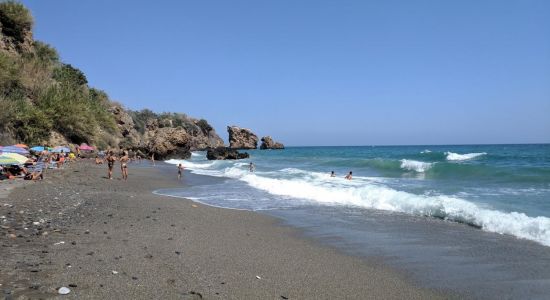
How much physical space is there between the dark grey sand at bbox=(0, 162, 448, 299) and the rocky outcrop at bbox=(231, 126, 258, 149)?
12089 centimetres

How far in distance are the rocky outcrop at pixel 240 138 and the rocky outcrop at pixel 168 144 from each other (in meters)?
67.2

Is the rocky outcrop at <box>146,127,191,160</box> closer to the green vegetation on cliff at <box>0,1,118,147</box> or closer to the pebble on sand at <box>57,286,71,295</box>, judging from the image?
the green vegetation on cliff at <box>0,1,118,147</box>

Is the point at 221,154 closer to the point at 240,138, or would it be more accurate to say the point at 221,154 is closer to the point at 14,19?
the point at 14,19

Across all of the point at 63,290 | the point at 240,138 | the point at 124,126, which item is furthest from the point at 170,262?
the point at 240,138

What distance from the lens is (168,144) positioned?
59906mm

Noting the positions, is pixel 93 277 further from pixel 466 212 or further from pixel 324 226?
pixel 466 212

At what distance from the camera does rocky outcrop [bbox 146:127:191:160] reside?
191ft

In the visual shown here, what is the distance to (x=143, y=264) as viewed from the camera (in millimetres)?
5824

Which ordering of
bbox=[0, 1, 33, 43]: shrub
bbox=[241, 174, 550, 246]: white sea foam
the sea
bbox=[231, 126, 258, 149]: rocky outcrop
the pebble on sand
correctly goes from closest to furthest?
1. the pebble on sand
2. the sea
3. bbox=[241, 174, 550, 246]: white sea foam
4. bbox=[0, 1, 33, 43]: shrub
5. bbox=[231, 126, 258, 149]: rocky outcrop

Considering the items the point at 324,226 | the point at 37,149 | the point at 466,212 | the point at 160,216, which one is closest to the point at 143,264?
the point at 160,216

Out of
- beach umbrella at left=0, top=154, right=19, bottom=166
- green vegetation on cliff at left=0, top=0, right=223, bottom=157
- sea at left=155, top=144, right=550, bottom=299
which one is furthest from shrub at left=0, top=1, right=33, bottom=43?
sea at left=155, top=144, right=550, bottom=299

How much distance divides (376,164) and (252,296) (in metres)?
36.6

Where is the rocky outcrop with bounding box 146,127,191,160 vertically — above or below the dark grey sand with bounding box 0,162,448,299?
above

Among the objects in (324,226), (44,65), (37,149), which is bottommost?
(324,226)
